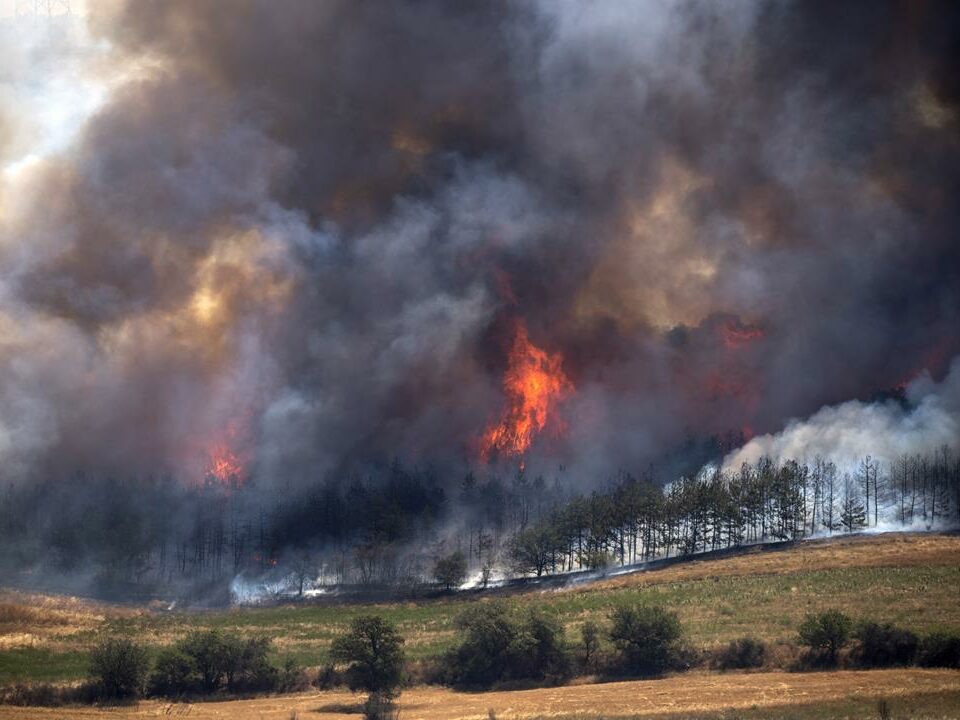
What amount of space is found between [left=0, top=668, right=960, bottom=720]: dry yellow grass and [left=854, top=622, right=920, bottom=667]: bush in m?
2.30

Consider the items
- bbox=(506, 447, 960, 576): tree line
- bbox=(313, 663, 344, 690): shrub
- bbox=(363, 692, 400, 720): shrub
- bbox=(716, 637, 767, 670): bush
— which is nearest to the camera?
bbox=(363, 692, 400, 720): shrub

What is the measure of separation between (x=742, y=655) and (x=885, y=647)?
9968 mm

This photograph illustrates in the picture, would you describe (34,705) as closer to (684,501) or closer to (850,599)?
(850,599)

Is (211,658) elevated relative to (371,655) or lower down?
lower down

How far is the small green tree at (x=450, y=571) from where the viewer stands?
135375 millimetres

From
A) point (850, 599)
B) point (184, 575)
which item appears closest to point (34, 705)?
point (850, 599)

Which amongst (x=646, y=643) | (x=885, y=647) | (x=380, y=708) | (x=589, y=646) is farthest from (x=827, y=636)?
(x=380, y=708)

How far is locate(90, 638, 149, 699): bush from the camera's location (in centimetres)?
7388

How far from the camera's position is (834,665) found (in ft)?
244

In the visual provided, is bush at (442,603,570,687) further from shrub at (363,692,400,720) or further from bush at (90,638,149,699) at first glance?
bush at (90,638,149,699)

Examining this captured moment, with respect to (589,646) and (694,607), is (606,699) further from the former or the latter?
(694,607)

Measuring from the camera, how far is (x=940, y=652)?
72750mm

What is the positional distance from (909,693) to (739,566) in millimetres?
56771

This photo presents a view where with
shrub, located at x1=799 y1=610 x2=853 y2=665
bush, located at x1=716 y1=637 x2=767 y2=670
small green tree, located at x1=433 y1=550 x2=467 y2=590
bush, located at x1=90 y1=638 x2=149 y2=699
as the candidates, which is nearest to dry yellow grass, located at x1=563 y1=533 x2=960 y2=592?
small green tree, located at x1=433 y1=550 x2=467 y2=590
